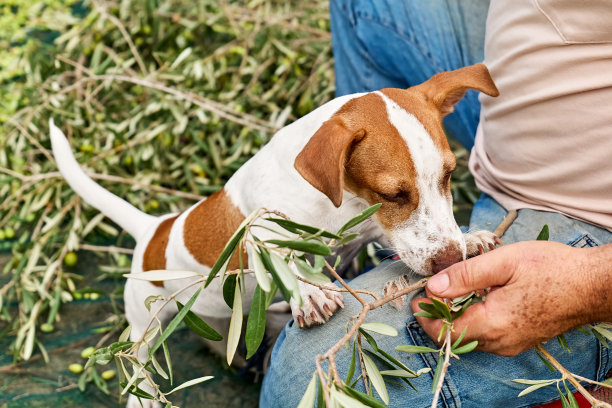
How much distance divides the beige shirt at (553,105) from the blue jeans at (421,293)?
96mm

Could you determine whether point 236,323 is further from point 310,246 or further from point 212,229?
point 212,229

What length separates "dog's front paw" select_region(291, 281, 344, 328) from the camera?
177 cm

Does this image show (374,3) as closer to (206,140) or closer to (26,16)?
(206,140)

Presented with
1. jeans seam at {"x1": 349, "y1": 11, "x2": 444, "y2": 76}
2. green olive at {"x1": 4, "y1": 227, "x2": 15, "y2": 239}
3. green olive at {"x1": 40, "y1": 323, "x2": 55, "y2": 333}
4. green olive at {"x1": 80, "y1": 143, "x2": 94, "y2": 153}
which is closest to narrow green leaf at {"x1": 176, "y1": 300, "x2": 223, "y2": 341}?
green olive at {"x1": 40, "y1": 323, "x2": 55, "y2": 333}

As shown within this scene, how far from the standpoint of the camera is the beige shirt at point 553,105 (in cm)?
167

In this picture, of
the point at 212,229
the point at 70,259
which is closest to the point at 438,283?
the point at 212,229

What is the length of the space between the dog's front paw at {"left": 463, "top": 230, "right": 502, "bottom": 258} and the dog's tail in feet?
4.58

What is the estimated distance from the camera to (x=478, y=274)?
4.94ft

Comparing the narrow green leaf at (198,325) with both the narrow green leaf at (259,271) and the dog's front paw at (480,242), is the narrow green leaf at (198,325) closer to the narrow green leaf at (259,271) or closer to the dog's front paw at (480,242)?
the narrow green leaf at (259,271)

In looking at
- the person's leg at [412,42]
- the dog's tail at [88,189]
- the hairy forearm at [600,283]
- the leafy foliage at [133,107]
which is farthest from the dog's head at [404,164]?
the leafy foliage at [133,107]

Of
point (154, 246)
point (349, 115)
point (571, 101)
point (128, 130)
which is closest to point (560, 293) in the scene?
point (571, 101)

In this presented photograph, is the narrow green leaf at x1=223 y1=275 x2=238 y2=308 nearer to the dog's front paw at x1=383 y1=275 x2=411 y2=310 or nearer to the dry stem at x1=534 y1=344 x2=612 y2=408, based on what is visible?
the dog's front paw at x1=383 y1=275 x2=411 y2=310

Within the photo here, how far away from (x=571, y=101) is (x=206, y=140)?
2126mm

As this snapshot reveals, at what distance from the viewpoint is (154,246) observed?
228 centimetres
